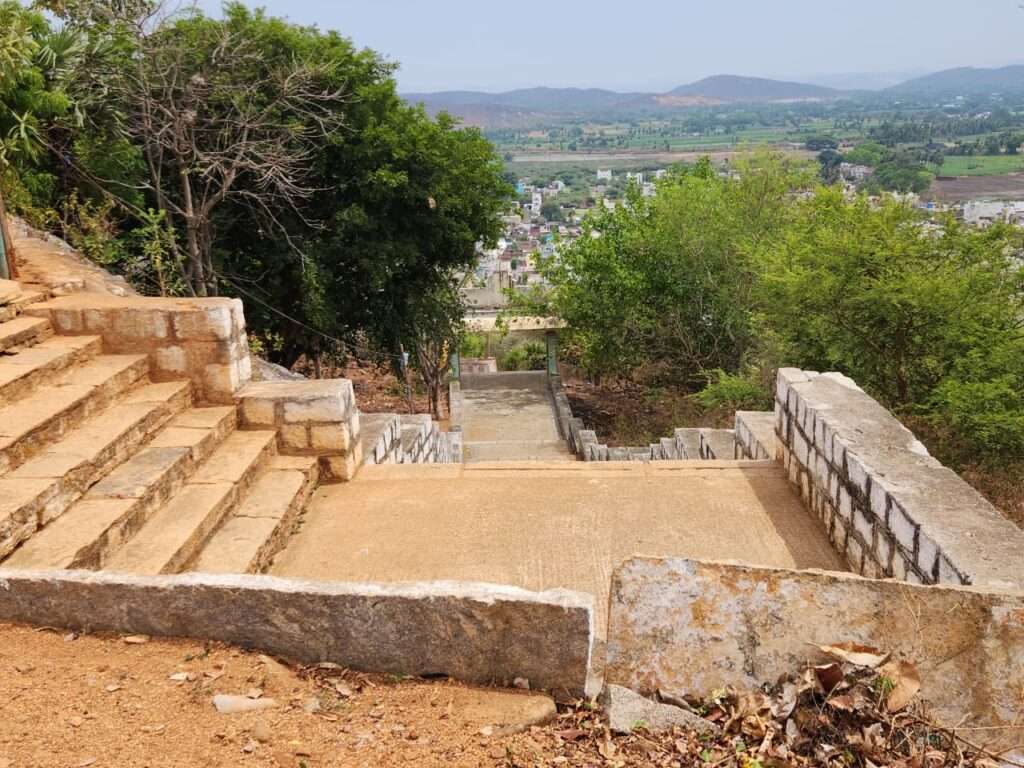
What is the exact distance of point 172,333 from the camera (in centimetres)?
597

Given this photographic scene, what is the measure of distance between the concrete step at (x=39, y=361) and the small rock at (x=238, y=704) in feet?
10.0

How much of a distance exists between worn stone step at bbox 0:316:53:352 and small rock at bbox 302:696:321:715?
156 inches

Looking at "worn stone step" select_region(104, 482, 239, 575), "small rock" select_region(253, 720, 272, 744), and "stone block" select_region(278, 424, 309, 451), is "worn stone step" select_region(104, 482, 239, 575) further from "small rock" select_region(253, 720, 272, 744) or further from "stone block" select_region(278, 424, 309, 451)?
"small rock" select_region(253, 720, 272, 744)

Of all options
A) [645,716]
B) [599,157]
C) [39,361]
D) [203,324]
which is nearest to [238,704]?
[645,716]

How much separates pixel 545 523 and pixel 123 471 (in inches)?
98.7

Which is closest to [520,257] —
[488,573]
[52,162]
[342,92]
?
[342,92]

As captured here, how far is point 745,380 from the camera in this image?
581 inches

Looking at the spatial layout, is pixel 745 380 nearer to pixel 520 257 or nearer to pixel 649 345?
pixel 649 345

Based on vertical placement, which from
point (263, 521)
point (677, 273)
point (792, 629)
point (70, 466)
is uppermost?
point (70, 466)

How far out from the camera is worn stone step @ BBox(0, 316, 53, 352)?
554 centimetres

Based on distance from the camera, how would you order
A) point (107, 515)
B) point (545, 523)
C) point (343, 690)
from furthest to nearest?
point (545, 523) → point (107, 515) → point (343, 690)

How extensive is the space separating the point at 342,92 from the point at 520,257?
36560mm

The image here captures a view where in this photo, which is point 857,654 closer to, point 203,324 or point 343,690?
point 343,690

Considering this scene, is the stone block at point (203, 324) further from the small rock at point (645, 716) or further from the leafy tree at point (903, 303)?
the leafy tree at point (903, 303)
